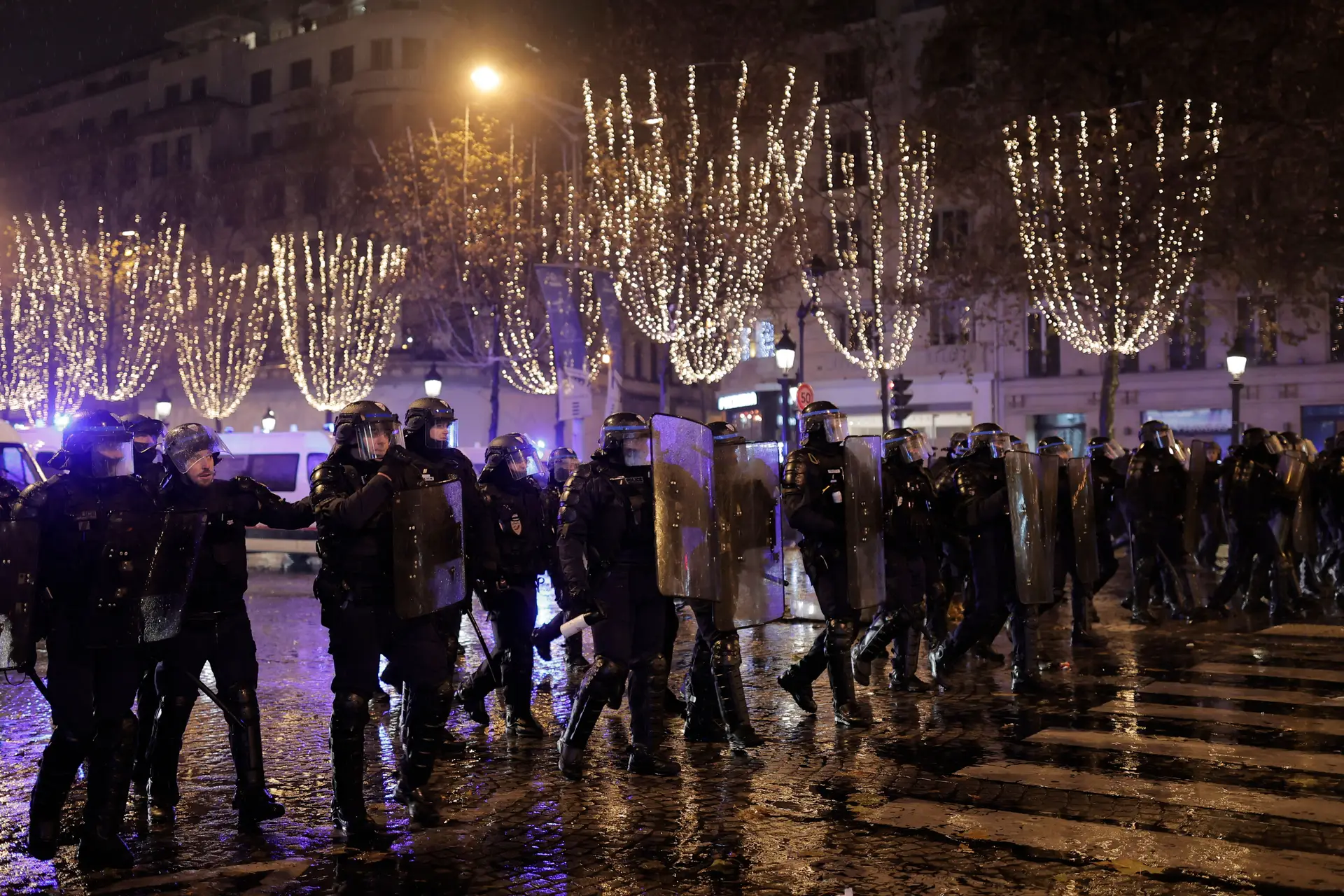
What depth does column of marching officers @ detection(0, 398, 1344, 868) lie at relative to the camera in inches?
215

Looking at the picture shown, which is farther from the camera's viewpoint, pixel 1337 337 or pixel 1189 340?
pixel 1337 337

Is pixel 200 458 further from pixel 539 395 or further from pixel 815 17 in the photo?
pixel 539 395

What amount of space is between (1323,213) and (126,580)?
25.7 meters

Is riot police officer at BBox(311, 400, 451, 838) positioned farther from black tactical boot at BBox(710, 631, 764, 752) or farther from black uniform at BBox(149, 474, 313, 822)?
black tactical boot at BBox(710, 631, 764, 752)

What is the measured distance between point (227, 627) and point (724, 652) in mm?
2667

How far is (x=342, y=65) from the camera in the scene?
5438 cm

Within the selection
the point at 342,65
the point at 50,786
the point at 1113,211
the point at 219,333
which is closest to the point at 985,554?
the point at 50,786

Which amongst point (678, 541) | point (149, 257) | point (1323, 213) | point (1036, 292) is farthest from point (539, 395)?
point (678, 541)

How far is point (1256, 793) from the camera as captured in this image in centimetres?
611

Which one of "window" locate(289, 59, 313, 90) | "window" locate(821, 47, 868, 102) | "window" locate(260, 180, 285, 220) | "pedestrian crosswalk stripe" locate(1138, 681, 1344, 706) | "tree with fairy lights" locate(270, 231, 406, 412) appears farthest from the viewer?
"window" locate(289, 59, 313, 90)

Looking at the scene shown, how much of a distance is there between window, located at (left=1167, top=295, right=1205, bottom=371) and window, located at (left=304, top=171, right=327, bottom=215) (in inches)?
1219

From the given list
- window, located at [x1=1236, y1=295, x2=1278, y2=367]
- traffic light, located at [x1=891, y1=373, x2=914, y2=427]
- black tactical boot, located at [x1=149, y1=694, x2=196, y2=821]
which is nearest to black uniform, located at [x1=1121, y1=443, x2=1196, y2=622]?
black tactical boot, located at [x1=149, y1=694, x2=196, y2=821]

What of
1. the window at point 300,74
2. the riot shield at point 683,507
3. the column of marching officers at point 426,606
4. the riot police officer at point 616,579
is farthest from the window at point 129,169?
the riot police officer at point 616,579

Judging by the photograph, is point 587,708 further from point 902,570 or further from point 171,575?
point 902,570
